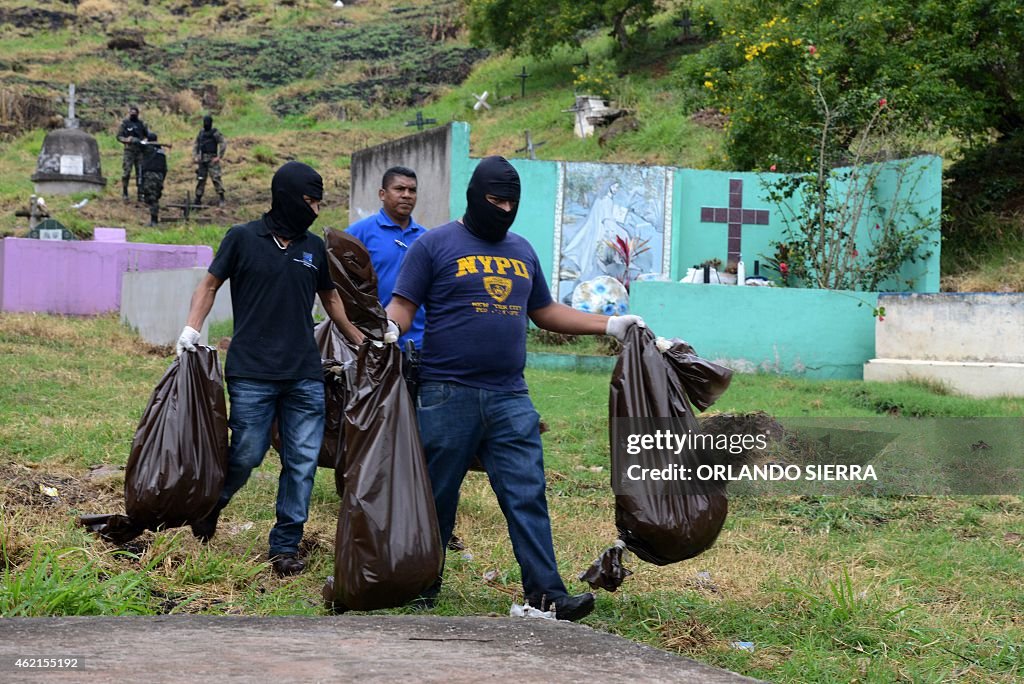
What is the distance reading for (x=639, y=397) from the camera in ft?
13.4

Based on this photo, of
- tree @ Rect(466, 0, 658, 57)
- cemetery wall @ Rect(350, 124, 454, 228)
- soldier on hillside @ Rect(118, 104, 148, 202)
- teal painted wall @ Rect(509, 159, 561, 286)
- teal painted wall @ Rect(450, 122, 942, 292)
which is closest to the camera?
teal painted wall @ Rect(450, 122, 942, 292)

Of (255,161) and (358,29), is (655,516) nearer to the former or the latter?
(255,161)

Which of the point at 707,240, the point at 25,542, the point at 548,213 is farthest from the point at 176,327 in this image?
the point at 25,542

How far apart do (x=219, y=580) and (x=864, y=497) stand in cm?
392

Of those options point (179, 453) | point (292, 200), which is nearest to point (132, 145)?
point (292, 200)

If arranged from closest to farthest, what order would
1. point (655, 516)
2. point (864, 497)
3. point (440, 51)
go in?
point (655, 516) < point (864, 497) < point (440, 51)

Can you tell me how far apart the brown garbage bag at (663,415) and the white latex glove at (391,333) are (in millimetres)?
804

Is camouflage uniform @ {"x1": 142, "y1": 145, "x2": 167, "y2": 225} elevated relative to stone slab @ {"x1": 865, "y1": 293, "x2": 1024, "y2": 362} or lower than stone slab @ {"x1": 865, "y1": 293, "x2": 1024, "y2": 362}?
elevated

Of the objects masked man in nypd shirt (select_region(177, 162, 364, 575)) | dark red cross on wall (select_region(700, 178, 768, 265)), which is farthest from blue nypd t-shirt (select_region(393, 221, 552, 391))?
dark red cross on wall (select_region(700, 178, 768, 265))

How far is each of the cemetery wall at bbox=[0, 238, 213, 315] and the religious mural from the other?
4.79 meters

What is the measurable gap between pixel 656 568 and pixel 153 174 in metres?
17.8

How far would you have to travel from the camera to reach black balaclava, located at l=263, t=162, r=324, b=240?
486 centimetres

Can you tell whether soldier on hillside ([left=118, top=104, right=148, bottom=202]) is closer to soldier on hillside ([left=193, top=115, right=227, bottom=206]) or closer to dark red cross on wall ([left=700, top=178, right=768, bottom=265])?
soldier on hillside ([left=193, top=115, right=227, bottom=206])

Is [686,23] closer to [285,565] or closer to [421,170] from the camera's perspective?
[421,170]
